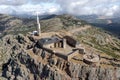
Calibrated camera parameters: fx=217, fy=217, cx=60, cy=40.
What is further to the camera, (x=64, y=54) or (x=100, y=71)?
(x=64, y=54)

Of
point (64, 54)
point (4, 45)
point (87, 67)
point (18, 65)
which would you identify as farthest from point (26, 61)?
point (4, 45)

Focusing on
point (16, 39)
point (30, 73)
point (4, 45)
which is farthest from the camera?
point (4, 45)

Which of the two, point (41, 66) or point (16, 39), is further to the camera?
point (16, 39)

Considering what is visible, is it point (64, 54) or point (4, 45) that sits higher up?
point (64, 54)

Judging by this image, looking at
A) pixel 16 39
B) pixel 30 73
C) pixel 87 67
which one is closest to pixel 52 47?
pixel 30 73

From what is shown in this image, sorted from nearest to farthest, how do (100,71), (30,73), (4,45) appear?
(100,71) → (30,73) → (4,45)

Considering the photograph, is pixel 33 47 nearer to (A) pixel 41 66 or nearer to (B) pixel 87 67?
(A) pixel 41 66

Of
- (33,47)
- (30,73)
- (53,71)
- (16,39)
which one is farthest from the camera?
(16,39)

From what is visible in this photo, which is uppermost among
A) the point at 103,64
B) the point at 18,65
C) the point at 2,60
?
the point at 103,64

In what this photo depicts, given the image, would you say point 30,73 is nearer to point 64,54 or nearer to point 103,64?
point 64,54
